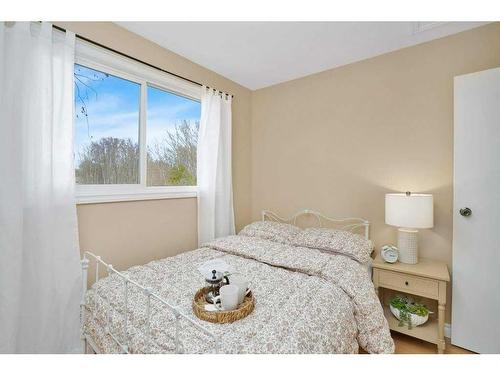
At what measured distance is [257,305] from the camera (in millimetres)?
1312

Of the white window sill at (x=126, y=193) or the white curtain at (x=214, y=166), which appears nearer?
the white window sill at (x=126, y=193)

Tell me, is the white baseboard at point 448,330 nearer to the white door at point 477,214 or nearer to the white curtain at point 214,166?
the white door at point 477,214

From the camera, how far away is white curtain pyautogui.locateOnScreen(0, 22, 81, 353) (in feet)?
4.62

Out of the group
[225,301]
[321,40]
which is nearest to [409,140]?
[321,40]

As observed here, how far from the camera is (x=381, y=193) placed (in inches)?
93.6

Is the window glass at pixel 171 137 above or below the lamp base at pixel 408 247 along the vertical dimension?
above

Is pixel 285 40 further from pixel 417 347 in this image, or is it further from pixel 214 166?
pixel 417 347

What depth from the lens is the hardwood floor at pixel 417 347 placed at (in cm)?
188

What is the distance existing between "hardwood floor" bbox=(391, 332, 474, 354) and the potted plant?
18cm

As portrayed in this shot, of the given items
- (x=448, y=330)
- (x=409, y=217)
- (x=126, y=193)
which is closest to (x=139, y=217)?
(x=126, y=193)

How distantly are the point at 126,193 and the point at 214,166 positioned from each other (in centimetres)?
94

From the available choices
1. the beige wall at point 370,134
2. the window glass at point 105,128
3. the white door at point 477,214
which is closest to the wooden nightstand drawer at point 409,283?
the white door at point 477,214

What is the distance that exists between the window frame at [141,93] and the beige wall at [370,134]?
108 cm

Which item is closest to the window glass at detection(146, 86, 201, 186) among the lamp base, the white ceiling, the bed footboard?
the white ceiling
